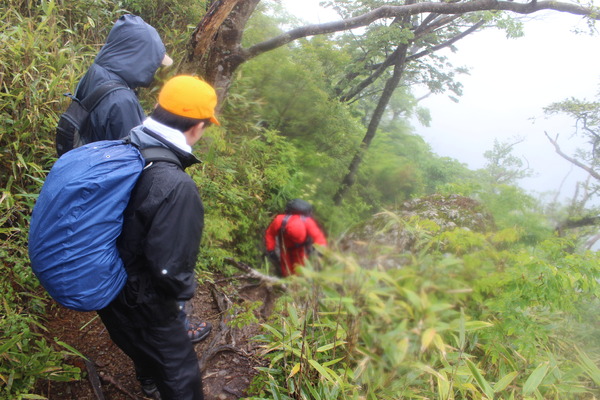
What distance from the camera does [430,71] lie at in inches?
456

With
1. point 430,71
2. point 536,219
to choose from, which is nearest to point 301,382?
point 536,219

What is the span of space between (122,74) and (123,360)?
1983 mm

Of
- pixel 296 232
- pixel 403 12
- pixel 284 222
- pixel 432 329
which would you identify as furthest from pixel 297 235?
pixel 403 12

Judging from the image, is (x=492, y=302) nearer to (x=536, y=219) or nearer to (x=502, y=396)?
(x=502, y=396)

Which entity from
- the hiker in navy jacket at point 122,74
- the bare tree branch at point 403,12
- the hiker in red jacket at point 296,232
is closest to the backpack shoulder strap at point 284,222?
the hiker in red jacket at point 296,232

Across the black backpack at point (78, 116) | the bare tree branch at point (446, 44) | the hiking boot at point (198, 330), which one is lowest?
the hiking boot at point (198, 330)

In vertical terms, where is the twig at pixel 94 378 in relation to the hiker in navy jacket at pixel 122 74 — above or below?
below

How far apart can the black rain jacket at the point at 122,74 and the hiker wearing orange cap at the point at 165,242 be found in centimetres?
79

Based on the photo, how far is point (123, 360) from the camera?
2.41 meters

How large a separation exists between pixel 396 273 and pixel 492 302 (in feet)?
4.55

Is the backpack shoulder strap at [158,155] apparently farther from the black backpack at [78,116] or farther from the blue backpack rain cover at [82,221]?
the black backpack at [78,116]

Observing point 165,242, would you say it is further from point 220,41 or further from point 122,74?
point 220,41

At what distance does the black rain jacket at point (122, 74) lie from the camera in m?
2.15

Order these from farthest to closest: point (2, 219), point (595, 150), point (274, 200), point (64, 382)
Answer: point (595, 150)
point (274, 200)
point (2, 219)
point (64, 382)
